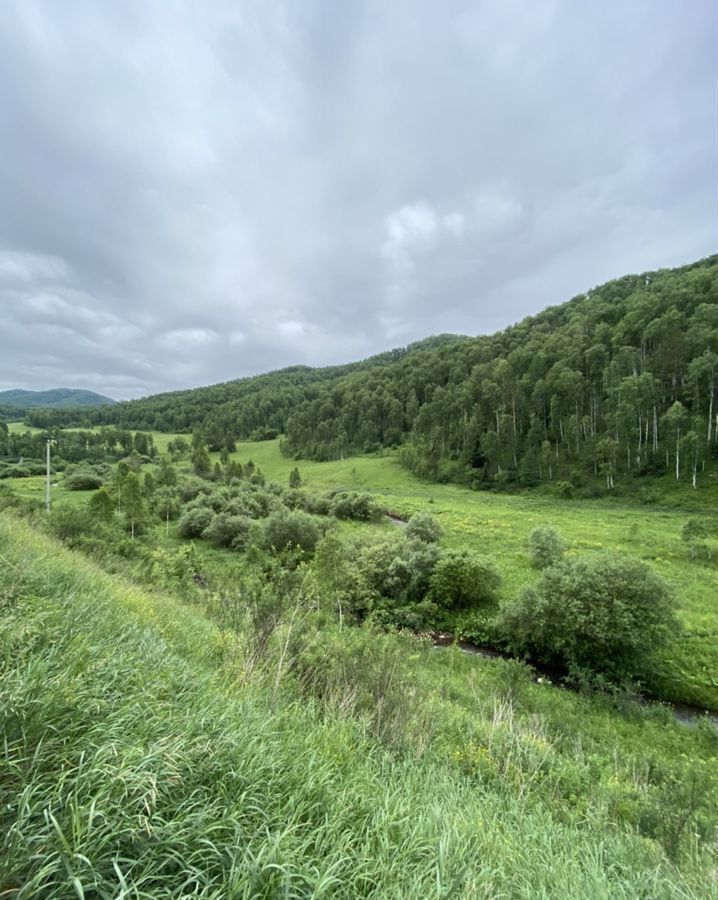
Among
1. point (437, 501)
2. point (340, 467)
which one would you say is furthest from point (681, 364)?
point (340, 467)

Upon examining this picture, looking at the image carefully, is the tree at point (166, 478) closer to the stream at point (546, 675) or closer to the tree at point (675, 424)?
the stream at point (546, 675)

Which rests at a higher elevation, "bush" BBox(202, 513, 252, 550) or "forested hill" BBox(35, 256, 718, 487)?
"forested hill" BBox(35, 256, 718, 487)

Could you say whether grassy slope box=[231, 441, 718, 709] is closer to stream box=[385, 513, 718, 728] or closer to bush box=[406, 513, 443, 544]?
stream box=[385, 513, 718, 728]

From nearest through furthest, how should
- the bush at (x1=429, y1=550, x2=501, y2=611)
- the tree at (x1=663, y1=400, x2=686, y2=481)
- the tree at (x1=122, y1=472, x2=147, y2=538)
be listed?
the bush at (x1=429, y1=550, x2=501, y2=611)
the tree at (x1=122, y1=472, x2=147, y2=538)
the tree at (x1=663, y1=400, x2=686, y2=481)

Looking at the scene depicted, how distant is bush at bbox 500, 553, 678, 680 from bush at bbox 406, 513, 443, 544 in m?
13.4

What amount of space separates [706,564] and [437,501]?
101 ft

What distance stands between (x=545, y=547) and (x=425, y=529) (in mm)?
8897

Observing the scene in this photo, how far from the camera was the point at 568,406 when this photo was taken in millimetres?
67625

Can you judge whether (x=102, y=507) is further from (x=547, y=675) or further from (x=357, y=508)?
(x=547, y=675)

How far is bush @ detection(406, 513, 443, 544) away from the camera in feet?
99.0

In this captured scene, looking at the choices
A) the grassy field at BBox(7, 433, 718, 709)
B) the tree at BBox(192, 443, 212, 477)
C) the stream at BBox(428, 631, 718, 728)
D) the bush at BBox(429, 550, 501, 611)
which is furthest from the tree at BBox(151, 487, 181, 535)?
the stream at BBox(428, 631, 718, 728)

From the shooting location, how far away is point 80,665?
10.8 ft

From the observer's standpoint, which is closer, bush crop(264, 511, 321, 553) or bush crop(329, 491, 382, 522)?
bush crop(264, 511, 321, 553)

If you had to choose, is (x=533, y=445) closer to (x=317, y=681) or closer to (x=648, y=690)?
(x=648, y=690)
